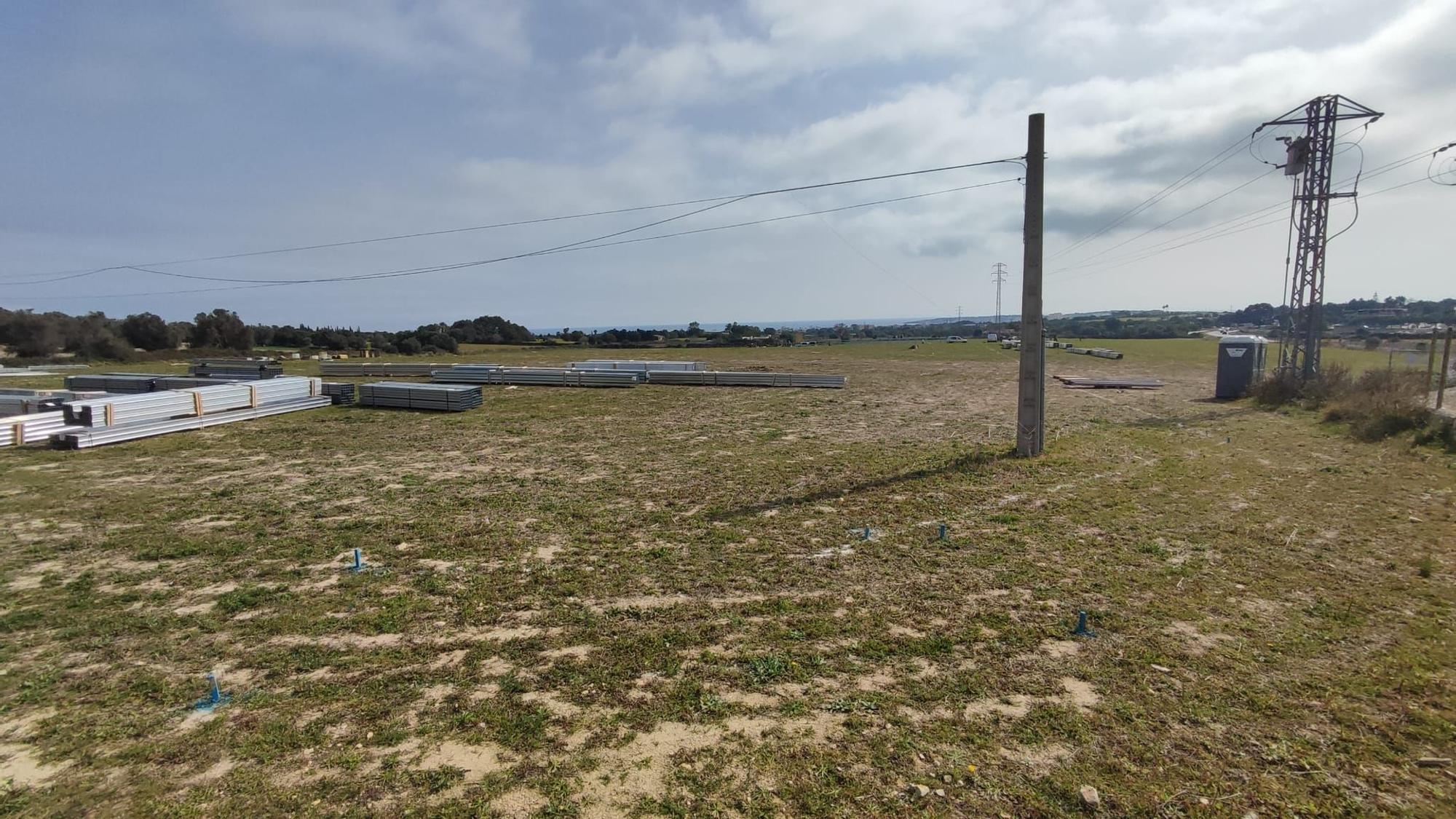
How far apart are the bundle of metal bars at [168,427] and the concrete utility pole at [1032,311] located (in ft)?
71.2

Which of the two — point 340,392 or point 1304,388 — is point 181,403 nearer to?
point 340,392

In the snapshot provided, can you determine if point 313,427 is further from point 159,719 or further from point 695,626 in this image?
point 695,626

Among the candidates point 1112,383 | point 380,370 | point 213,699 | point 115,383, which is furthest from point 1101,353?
point 115,383

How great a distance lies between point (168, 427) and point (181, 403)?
92 cm

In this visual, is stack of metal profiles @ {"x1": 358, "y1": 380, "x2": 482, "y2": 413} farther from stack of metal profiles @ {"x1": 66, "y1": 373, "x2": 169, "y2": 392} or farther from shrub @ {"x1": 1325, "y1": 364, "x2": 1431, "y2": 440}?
shrub @ {"x1": 1325, "y1": 364, "x2": 1431, "y2": 440}

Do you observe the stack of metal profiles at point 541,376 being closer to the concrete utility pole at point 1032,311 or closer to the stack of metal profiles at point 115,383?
the stack of metal profiles at point 115,383

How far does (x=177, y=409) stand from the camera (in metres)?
17.0

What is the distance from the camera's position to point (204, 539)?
836 cm

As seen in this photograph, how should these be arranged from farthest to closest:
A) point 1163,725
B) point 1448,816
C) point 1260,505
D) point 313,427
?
1. point 313,427
2. point 1260,505
3. point 1163,725
4. point 1448,816

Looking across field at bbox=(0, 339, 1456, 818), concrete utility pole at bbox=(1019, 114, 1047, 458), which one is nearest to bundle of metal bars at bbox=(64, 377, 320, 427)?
field at bbox=(0, 339, 1456, 818)

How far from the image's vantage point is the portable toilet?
23641mm

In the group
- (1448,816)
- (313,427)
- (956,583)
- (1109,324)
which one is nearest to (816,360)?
(313,427)

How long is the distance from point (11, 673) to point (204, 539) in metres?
3.58

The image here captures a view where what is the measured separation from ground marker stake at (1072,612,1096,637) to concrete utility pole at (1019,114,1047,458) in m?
7.87
